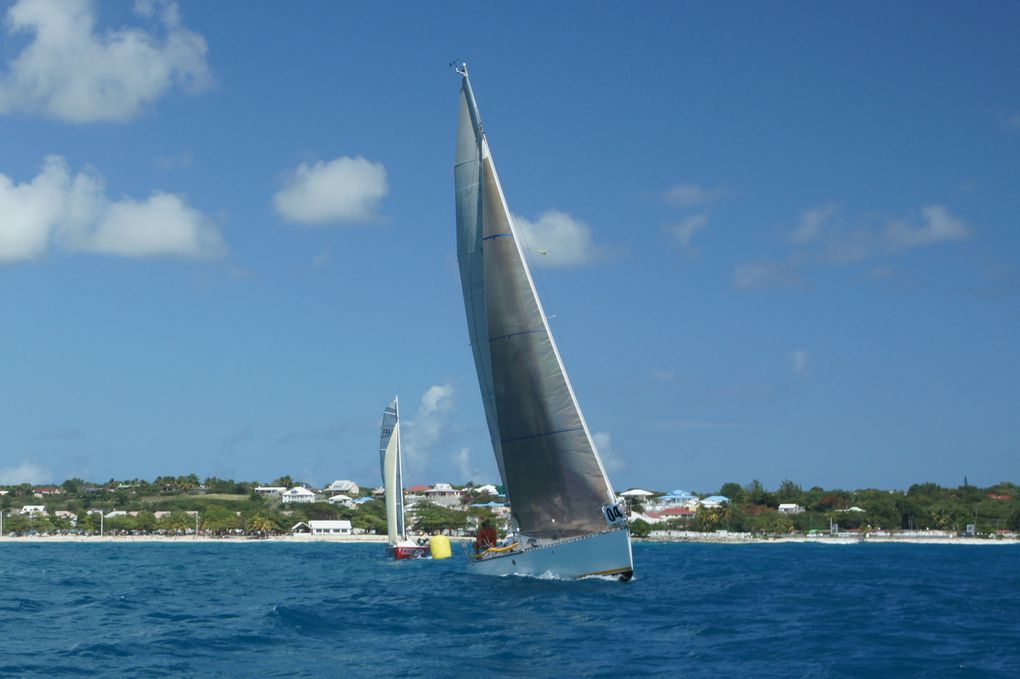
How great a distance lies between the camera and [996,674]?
2339 cm

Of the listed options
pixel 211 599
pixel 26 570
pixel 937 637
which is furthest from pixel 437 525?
pixel 937 637

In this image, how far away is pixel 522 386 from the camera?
41500 mm

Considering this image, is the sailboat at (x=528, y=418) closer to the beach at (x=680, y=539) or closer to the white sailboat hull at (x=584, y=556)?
the white sailboat hull at (x=584, y=556)

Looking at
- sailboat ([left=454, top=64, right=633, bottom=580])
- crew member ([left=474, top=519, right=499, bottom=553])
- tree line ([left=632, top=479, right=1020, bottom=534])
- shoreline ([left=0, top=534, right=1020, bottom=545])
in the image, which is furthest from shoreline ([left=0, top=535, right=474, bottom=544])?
sailboat ([left=454, top=64, right=633, bottom=580])

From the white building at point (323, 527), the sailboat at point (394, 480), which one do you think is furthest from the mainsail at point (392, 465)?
the white building at point (323, 527)

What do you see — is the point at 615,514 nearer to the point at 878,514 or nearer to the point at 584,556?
the point at 584,556

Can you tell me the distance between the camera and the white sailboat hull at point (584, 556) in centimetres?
4006

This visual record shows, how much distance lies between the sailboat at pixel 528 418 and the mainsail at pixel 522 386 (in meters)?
0.04

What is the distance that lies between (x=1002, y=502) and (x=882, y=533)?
31055mm

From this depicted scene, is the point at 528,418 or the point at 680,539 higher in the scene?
the point at 528,418

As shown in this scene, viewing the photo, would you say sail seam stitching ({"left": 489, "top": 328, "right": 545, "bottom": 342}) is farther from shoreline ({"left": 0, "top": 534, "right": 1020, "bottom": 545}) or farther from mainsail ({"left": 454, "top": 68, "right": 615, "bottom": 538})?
shoreline ({"left": 0, "top": 534, "right": 1020, "bottom": 545})

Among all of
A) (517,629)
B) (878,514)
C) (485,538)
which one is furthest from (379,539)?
(517,629)

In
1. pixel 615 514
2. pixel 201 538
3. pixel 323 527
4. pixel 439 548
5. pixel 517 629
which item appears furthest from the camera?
pixel 323 527

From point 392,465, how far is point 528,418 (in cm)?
5396
